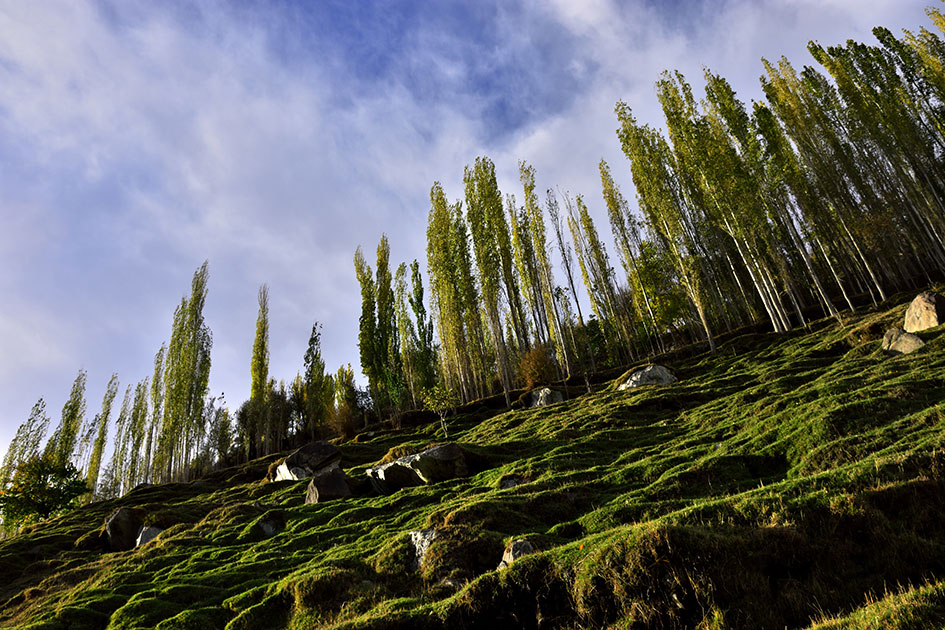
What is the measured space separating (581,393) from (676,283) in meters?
12.2

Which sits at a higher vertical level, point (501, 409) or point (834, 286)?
point (834, 286)

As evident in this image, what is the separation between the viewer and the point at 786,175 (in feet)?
96.2

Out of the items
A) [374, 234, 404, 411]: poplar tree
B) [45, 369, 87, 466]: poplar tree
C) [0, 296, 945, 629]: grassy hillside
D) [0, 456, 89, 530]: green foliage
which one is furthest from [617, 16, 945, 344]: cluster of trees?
[45, 369, 87, 466]: poplar tree

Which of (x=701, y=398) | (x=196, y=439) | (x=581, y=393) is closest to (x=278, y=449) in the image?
(x=196, y=439)

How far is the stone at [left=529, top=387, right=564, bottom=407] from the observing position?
89.4 feet

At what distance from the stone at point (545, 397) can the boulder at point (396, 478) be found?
39.7 ft

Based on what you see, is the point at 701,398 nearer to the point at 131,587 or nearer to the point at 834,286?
the point at 131,587

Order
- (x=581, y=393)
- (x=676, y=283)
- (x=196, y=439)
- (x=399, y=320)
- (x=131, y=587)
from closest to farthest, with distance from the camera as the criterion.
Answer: (x=131, y=587)
(x=581, y=393)
(x=676, y=283)
(x=196, y=439)
(x=399, y=320)

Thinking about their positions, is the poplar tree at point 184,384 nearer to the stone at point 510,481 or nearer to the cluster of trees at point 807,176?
the stone at point 510,481

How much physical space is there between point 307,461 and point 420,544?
15349mm

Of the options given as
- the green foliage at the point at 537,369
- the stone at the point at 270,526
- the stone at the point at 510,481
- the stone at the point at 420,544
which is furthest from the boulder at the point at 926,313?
the stone at the point at 270,526

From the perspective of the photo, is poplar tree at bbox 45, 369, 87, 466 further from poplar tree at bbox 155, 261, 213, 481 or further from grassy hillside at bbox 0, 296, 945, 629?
grassy hillside at bbox 0, 296, 945, 629

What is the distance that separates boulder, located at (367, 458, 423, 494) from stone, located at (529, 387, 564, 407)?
1209 centimetres

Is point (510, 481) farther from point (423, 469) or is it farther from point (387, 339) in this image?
point (387, 339)
